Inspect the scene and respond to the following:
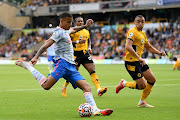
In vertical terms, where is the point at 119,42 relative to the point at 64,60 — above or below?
below

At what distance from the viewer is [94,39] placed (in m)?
52.1

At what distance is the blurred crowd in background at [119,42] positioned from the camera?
43.5 metres

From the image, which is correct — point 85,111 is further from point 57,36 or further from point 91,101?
point 57,36

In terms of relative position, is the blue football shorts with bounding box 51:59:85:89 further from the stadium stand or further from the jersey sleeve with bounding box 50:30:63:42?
the stadium stand

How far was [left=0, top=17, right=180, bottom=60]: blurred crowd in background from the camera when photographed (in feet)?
143

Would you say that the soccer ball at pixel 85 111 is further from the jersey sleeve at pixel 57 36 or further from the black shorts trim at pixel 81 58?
the black shorts trim at pixel 81 58

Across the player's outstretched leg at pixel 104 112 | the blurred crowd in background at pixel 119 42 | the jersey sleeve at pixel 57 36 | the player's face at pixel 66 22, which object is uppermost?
the player's face at pixel 66 22

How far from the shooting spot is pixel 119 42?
162ft

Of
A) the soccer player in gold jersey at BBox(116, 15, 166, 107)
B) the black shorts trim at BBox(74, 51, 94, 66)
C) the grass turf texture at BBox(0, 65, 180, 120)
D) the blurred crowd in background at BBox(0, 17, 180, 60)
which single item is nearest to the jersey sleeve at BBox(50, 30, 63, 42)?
the grass turf texture at BBox(0, 65, 180, 120)

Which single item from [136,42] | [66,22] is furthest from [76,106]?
[66,22]

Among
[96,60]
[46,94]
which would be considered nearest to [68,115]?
[46,94]

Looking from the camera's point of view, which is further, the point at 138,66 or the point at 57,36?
the point at 138,66

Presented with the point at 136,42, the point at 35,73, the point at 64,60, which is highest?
the point at 136,42

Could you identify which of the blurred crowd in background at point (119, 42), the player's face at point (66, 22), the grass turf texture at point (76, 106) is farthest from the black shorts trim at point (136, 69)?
the blurred crowd in background at point (119, 42)
